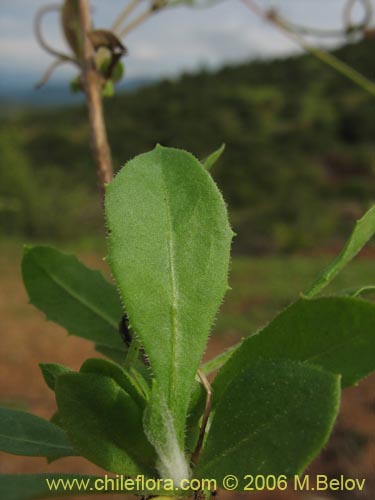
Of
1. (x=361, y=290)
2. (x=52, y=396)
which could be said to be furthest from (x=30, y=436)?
(x=52, y=396)

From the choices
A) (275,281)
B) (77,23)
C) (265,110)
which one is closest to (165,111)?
(265,110)

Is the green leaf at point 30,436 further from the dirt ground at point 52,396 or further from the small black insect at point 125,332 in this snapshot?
the dirt ground at point 52,396

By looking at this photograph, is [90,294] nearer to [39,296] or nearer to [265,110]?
[39,296]

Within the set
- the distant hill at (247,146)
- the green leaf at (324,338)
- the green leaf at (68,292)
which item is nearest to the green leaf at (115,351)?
the green leaf at (68,292)

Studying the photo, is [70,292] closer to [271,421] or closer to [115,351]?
[115,351]

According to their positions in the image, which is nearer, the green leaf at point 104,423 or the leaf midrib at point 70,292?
the green leaf at point 104,423

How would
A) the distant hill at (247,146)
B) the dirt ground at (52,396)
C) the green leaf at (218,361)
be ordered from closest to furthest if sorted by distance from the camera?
the green leaf at (218,361) → the dirt ground at (52,396) → the distant hill at (247,146)
